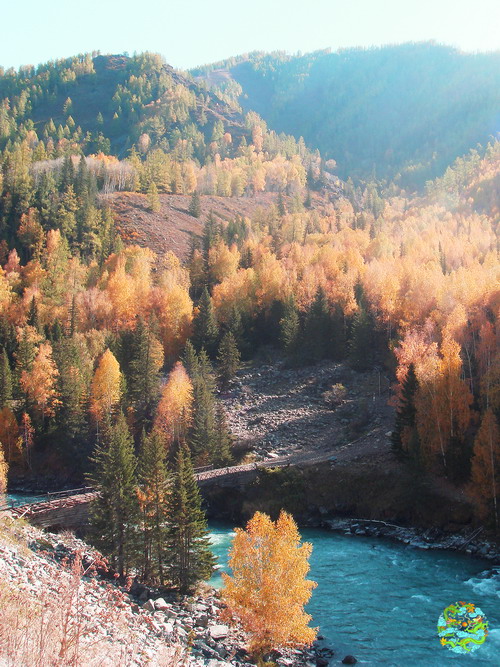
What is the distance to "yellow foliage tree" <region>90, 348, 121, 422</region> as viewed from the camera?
62.4 meters

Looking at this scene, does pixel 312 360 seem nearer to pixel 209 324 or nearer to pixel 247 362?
Result: pixel 247 362

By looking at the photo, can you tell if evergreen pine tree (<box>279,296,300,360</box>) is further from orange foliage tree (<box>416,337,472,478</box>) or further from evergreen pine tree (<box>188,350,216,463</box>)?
orange foliage tree (<box>416,337,472,478</box>)

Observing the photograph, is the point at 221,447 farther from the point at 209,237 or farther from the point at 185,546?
the point at 209,237

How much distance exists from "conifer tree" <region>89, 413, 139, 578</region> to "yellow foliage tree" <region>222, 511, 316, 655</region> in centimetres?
944

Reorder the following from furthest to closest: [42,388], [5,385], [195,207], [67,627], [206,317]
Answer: [195,207] < [206,317] < [5,385] < [42,388] < [67,627]

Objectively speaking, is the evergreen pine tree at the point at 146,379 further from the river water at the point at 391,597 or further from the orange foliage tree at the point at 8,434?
the river water at the point at 391,597

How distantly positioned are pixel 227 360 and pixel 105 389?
19340 millimetres

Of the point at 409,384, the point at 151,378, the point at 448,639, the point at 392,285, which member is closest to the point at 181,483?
the point at 448,639

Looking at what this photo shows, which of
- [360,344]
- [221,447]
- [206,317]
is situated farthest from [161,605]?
[206,317]

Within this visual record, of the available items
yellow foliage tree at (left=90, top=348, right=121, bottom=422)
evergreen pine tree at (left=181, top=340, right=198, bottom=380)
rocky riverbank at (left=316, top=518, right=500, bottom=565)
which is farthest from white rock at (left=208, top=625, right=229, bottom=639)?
evergreen pine tree at (left=181, top=340, right=198, bottom=380)

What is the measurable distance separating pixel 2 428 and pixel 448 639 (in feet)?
173

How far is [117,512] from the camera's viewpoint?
3328 cm

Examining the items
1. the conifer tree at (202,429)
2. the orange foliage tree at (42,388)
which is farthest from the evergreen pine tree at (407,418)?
the orange foliage tree at (42,388)

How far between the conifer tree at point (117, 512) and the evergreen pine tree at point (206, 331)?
47.9 metres
